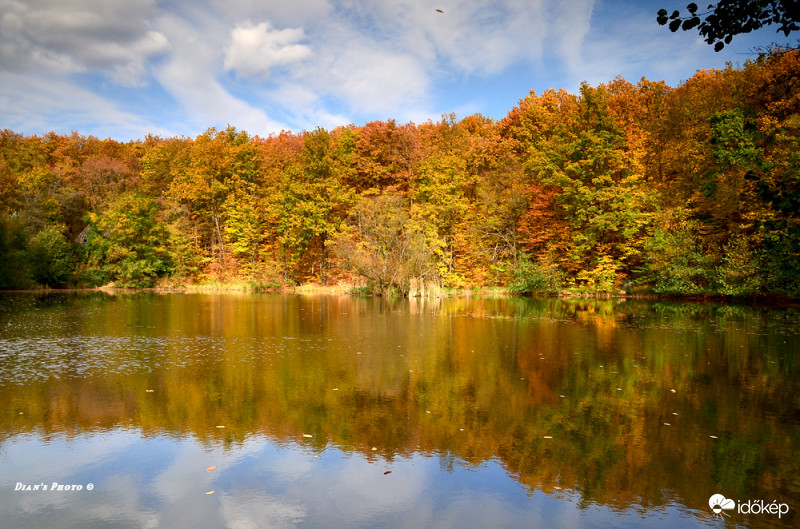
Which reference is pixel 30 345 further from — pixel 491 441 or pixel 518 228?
pixel 518 228

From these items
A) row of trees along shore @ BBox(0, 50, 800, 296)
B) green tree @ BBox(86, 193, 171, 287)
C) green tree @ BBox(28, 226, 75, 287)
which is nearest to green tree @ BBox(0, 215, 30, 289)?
row of trees along shore @ BBox(0, 50, 800, 296)

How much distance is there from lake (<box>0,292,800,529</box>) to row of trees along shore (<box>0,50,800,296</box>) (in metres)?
17.9

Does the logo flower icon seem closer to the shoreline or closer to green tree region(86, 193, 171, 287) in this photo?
the shoreline

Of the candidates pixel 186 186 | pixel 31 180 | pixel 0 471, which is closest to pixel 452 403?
pixel 0 471

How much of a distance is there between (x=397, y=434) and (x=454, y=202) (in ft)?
113

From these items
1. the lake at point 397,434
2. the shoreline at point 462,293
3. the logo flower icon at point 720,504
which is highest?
the shoreline at point 462,293

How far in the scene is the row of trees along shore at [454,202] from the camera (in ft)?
94.1

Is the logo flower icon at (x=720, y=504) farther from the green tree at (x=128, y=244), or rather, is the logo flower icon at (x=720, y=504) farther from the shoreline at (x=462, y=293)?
the green tree at (x=128, y=244)

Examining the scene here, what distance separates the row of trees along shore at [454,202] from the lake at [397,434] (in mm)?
17861

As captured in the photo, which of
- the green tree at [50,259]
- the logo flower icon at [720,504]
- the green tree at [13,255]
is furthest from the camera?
the green tree at [50,259]

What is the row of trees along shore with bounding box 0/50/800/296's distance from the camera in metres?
28.7

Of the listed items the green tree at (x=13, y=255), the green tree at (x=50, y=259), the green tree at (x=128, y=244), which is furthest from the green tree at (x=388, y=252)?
the green tree at (x=13, y=255)

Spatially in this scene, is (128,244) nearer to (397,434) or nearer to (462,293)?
(462,293)

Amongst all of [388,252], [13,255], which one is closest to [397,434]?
[388,252]
